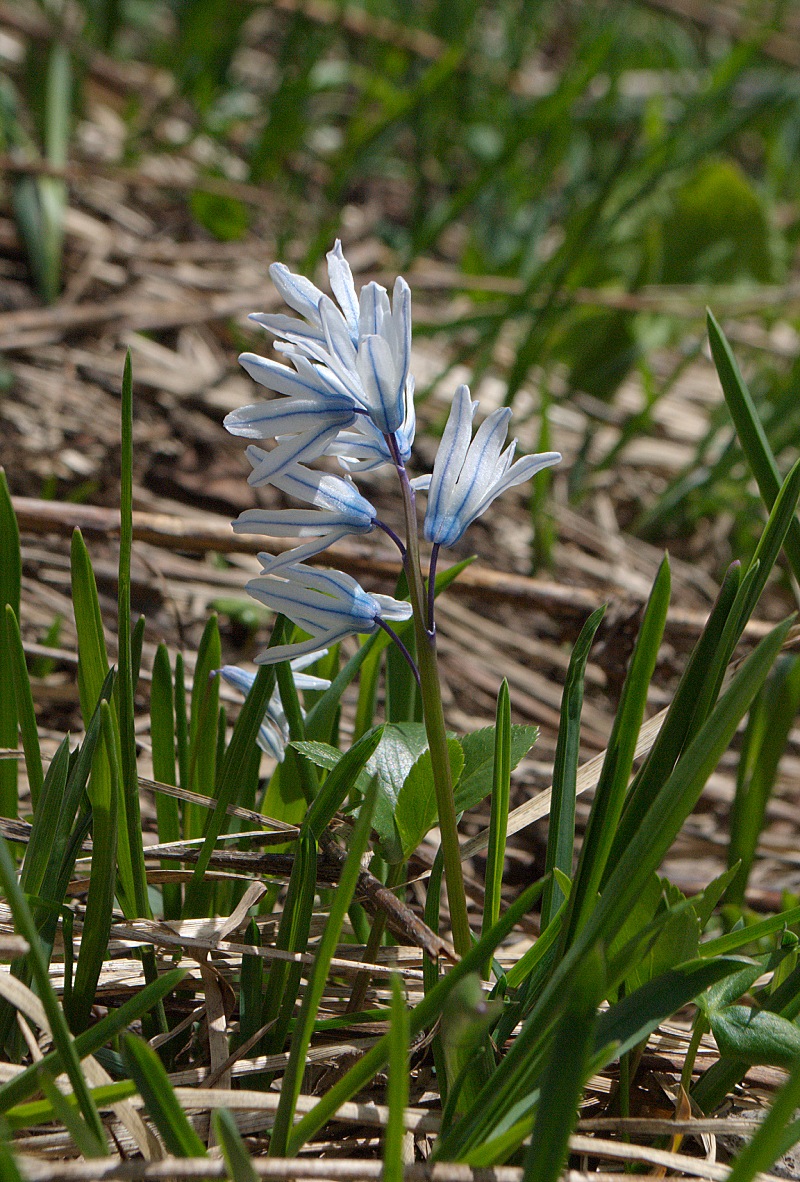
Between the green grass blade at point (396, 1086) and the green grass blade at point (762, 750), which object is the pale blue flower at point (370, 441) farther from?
the green grass blade at point (762, 750)

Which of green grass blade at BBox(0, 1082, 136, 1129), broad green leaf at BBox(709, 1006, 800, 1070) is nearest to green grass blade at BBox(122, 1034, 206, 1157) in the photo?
green grass blade at BBox(0, 1082, 136, 1129)

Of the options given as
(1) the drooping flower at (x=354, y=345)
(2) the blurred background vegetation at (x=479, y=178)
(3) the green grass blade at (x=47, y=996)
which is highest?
(2) the blurred background vegetation at (x=479, y=178)

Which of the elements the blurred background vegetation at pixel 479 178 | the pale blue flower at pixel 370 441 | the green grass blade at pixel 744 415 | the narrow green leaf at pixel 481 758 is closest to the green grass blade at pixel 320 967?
the narrow green leaf at pixel 481 758

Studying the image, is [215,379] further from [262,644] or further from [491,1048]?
[491,1048]

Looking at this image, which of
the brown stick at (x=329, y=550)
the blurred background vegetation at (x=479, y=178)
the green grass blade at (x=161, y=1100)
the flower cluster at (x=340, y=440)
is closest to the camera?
the green grass blade at (x=161, y=1100)

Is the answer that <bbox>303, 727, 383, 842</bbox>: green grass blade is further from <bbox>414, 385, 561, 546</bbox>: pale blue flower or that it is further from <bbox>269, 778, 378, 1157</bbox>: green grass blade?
<bbox>414, 385, 561, 546</bbox>: pale blue flower

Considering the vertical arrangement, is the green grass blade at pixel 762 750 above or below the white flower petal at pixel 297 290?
below

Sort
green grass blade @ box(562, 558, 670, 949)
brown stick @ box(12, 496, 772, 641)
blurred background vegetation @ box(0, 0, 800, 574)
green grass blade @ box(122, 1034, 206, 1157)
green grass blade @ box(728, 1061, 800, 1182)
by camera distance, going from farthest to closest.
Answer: blurred background vegetation @ box(0, 0, 800, 574) < brown stick @ box(12, 496, 772, 641) < green grass blade @ box(562, 558, 670, 949) < green grass blade @ box(122, 1034, 206, 1157) < green grass blade @ box(728, 1061, 800, 1182)
